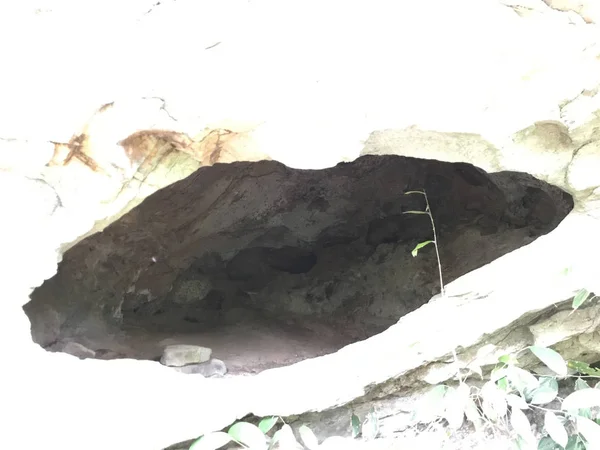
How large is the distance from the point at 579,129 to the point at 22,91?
3.86ft

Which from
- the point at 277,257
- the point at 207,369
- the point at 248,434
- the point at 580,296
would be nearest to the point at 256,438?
the point at 248,434

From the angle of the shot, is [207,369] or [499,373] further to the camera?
[207,369]

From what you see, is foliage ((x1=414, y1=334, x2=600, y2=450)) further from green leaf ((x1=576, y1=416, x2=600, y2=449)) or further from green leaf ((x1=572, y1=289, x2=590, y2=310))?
green leaf ((x1=572, y1=289, x2=590, y2=310))

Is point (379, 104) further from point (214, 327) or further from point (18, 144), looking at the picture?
point (214, 327)

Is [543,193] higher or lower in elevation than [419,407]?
lower

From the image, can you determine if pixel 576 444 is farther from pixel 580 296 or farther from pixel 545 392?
pixel 580 296

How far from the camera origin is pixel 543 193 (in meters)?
2.11

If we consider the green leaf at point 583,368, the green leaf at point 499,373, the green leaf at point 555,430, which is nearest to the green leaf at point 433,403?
the green leaf at point 499,373

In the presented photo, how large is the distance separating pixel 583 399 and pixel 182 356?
42.8 inches

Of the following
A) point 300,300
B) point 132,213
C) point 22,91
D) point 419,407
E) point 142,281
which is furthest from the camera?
point 300,300

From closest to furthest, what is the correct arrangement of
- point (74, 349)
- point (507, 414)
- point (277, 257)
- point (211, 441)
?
1. point (211, 441)
2. point (507, 414)
3. point (74, 349)
4. point (277, 257)

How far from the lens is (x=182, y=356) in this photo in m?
1.56

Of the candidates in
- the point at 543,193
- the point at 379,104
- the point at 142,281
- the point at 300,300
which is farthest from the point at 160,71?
the point at 300,300

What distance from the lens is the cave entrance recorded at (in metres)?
1.77
